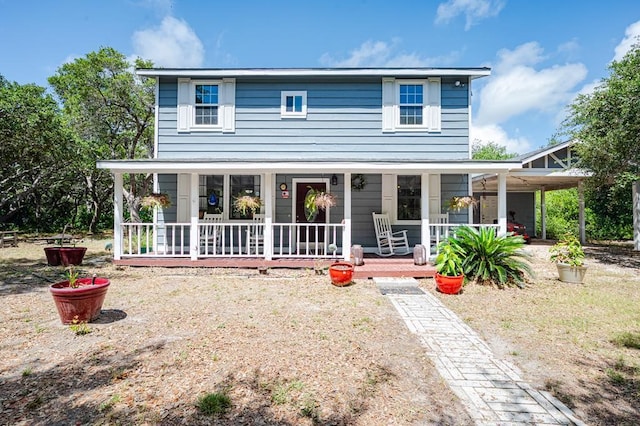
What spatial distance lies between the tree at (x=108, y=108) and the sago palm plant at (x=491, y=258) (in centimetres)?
1560

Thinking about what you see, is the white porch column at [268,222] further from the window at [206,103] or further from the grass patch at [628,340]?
the grass patch at [628,340]

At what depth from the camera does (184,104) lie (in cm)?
970

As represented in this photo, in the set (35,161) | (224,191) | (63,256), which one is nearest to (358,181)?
(224,191)

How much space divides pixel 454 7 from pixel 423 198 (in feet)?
25.3

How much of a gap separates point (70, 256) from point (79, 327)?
18.9 feet

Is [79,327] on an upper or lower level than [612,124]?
lower

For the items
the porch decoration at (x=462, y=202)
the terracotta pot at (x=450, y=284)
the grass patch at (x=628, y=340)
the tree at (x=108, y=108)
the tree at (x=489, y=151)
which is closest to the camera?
the grass patch at (x=628, y=340)

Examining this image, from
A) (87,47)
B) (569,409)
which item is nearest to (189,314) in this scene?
(569,409)

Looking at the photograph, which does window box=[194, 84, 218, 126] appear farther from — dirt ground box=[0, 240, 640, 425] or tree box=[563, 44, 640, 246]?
tree box=[563, 44, 640, 246]

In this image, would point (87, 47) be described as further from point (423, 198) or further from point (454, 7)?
point (423, 198)

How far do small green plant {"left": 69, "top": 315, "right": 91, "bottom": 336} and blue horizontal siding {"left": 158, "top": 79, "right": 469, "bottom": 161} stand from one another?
6099mm

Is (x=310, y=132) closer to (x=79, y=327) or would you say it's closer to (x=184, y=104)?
(x=184, y=104)

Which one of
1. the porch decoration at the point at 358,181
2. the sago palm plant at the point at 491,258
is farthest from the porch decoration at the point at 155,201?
the sago palm plant at the point at 491,258

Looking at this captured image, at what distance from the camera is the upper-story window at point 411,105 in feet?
31.6
